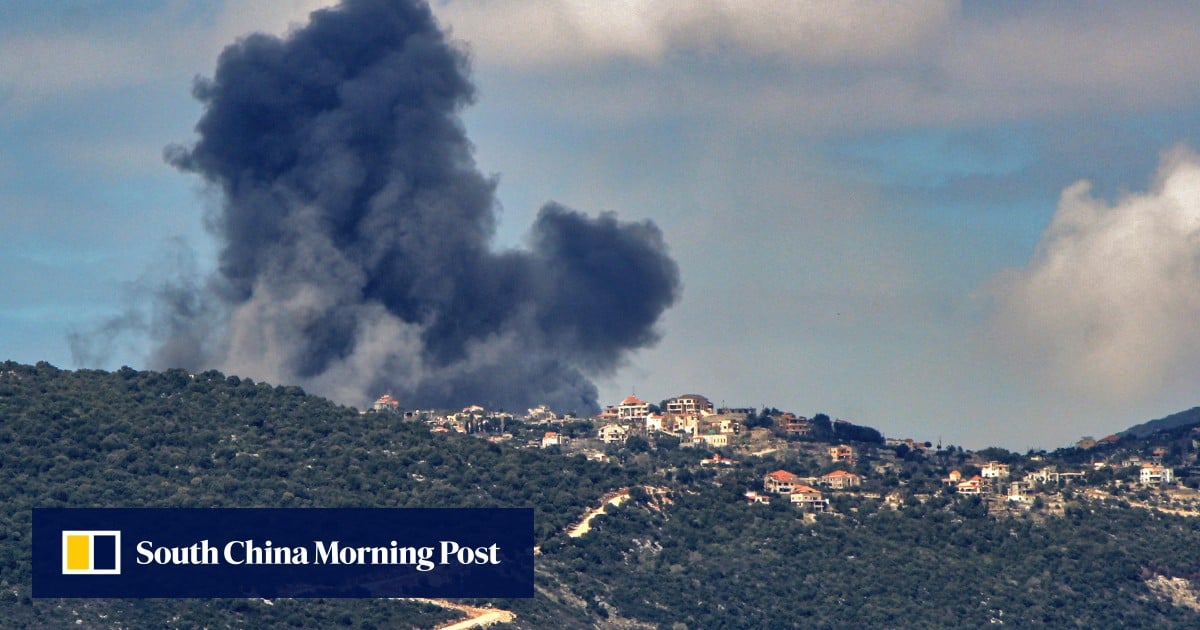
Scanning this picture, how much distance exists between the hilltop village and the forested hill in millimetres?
3081

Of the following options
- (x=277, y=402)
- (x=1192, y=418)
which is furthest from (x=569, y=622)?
(x=1192, y=418)

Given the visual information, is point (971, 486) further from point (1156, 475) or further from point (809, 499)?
point (809, 499)

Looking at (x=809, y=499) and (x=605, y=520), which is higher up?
(x=809, y=499)

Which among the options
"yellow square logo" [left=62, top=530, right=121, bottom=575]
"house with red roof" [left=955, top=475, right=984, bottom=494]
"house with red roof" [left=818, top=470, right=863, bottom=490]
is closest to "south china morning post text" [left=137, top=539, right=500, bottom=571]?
"yellow square logo" [left=62, top=530, right=121, bottom=575]

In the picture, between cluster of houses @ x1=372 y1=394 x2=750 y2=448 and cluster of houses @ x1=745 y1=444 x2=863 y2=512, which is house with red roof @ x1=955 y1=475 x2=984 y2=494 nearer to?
cluster of houses @ x1=745 y1=444 x2=863 y2=512

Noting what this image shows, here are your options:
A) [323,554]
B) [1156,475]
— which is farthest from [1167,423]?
[323,554]

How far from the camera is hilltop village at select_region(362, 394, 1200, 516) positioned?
13725 centimetres

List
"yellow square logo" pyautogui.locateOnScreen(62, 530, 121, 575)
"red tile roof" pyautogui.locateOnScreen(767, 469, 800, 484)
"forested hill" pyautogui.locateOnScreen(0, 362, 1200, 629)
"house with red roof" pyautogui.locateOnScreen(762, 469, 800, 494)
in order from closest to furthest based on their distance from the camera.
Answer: "yellow square logo" pyautogui.locateOnScreen(62, 530, 121, 575), "forested hill" pyautogui.locateOnScreen(0, 362, 1200, 629), "house with red roof" pyautogui.locateOnScreen(762, 469, 800, 494), "red tile roof" pyautogui.locateOnScreen(767, 469, 800, 484)

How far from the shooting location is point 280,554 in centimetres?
9594

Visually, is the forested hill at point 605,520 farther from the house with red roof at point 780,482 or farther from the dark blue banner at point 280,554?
the house with red roof at point 780,482

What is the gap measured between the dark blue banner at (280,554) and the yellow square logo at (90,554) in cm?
3

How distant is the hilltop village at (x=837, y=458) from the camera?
450ft

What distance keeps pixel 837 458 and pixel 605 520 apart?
38966 millimetres

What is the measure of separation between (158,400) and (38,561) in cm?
2976
